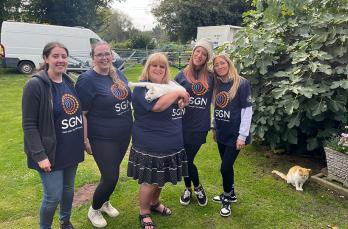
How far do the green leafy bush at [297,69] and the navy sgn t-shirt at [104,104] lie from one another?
2355mm

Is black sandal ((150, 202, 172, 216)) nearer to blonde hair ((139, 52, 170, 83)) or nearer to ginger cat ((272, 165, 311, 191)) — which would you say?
blonde hair ((139, 52, 170, 83))

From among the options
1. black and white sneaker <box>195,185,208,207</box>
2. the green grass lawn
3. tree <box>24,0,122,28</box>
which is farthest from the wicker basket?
tree <box>24,0,122,28</box>

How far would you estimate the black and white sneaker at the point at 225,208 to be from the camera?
387 cm

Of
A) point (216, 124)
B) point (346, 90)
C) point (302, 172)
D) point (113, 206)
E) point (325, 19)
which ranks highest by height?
point (325, 19)

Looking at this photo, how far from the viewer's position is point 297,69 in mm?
4863

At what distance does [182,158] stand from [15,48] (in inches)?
575

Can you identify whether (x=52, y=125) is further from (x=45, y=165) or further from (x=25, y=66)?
(x=25, y=66)

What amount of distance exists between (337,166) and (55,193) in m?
3.37

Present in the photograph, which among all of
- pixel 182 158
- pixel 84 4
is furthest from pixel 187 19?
pixel 182 158

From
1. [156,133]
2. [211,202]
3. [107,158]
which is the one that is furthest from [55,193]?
[211,202]

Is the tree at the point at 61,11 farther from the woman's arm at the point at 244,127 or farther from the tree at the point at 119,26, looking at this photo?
the tree at the point at 119,26

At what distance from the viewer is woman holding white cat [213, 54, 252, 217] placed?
140 inches

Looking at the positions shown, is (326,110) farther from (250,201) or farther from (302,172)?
(250,201)

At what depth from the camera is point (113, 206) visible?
4078mm
